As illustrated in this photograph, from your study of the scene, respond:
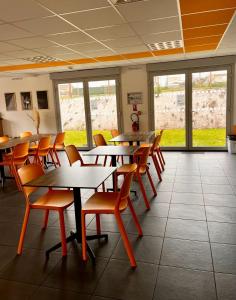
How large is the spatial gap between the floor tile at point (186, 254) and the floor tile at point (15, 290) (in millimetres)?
1194

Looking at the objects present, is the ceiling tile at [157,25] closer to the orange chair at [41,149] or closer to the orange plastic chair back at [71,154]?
the orange plastic chair back at [71,154]

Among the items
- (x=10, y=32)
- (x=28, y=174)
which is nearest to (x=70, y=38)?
(x=10, y=32)

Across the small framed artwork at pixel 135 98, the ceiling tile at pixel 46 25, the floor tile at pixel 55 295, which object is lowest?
the floor tile at pixel 55 295

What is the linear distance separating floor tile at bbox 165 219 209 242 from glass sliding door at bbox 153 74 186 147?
4802 millimetres

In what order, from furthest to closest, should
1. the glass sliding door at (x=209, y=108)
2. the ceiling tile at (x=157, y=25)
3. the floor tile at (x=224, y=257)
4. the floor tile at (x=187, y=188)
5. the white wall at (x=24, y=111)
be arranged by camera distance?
the white wall at (x=24, y=111) → the glass sliding door at (x=209, y=108) → the floor tile at (x=187, y=188) → the ceiling tile at (x=157, y=25) → the floor tile at (x=224, y=257)

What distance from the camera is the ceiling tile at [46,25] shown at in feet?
10.3

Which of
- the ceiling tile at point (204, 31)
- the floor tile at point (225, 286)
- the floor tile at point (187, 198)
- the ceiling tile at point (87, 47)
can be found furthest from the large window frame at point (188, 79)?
the floor tile at point (225, 286)

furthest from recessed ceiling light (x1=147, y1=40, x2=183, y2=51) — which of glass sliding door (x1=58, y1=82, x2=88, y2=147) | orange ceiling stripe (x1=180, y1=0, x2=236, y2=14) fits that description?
glass sliding door (x1=58, y1=82, x2=88, y2=147)

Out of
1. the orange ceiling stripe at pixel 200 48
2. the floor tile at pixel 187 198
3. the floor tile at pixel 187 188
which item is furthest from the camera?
the orange ceiling stripe at pixel 200 48

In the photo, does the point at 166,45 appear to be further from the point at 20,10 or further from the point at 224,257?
the point at 224,257

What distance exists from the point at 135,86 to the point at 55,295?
6525 millimetres

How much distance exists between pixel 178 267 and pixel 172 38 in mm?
3674

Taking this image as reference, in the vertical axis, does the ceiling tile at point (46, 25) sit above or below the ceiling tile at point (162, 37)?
below

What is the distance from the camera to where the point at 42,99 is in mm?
8617
